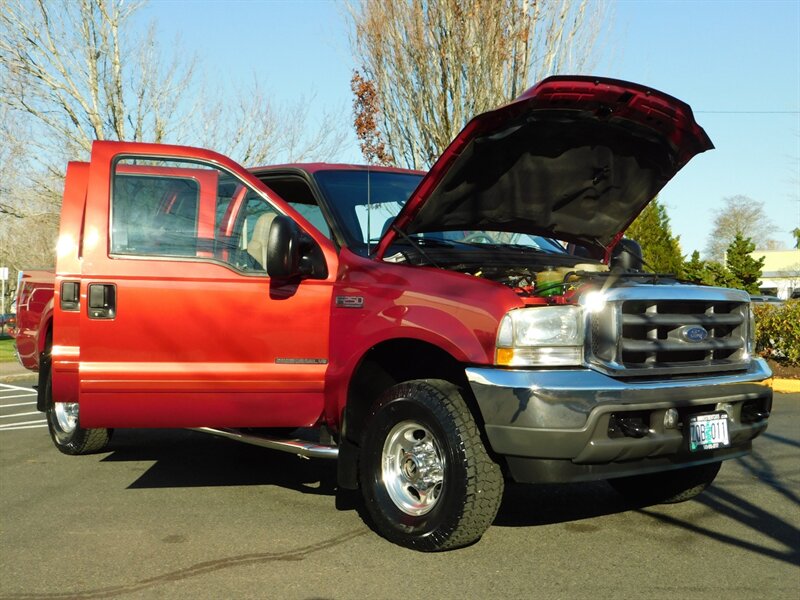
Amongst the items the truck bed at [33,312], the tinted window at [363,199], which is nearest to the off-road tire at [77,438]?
the truck bed at [33,312]

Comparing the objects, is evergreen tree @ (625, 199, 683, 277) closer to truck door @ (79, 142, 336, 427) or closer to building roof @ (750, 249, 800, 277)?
truck door @ (79, 142, 336, 427)

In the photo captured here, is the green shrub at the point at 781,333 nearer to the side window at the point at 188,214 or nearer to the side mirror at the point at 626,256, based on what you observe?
the side mirror at the point at 626,256

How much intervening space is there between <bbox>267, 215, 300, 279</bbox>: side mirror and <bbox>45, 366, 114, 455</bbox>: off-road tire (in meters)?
3.19

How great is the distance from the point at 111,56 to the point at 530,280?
644 inches

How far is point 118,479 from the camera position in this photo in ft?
20.4

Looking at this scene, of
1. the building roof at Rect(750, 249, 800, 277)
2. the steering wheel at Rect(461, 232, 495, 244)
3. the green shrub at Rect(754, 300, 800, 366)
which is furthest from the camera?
the building roof at Rect(750, 249, 800, 277)

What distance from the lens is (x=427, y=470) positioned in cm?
432

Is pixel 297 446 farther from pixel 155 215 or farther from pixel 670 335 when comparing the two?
pixel 670 335

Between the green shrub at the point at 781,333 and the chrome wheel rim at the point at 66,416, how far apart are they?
993 centimetres

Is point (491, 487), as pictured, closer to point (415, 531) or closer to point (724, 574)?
point (415, 531)

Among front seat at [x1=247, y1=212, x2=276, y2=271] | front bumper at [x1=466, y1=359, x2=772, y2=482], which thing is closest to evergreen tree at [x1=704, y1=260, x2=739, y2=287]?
front seat at [x1=247, y1=212, x2=276, y2=271]

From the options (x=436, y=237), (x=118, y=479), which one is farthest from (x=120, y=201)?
(x=118, y=479)

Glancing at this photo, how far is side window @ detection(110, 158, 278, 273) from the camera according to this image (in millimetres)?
4941

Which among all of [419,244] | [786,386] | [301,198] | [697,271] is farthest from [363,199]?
[697,271]
